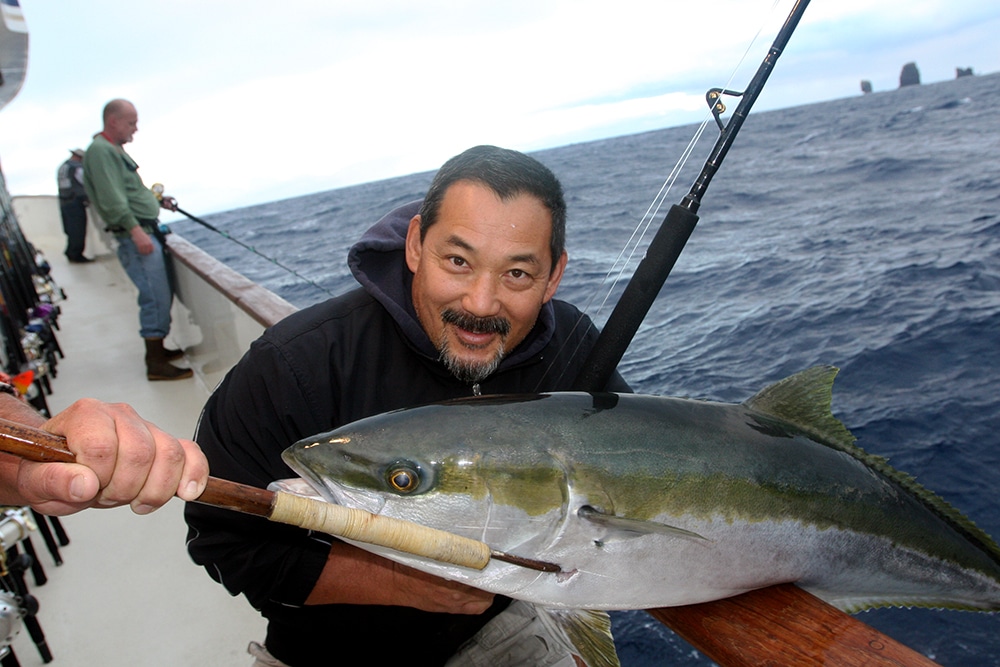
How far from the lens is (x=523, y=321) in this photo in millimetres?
2238

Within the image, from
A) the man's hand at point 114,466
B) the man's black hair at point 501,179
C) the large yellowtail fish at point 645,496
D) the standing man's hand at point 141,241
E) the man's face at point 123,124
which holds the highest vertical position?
the man's face at point 123,124

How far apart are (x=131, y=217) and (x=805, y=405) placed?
606 centimetres

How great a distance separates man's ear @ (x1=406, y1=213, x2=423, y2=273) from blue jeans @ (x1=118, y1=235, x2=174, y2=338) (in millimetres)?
4820

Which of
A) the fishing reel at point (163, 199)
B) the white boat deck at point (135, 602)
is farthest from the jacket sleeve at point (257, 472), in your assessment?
the fishing reel at point (163, 199)

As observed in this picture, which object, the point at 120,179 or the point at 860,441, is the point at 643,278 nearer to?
the point at 860,441

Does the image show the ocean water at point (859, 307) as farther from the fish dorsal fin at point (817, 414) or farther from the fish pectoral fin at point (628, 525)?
the fish pectoral fin at point (628, 525)

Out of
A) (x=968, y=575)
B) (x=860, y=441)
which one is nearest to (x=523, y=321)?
(x=968, y=575)

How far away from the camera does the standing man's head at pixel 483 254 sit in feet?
6.95

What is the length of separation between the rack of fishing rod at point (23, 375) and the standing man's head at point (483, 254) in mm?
1908

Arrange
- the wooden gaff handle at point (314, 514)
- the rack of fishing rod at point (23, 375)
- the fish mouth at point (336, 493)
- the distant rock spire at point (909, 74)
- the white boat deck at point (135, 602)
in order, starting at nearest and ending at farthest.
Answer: the wooden gaff handle at point (314, 514)
the fish mouth at point (336, 493)
the rack of fishing rod at point (23, 375)
the white boat deck at point (135, 602)
the distant rock spire at point (909, 74)

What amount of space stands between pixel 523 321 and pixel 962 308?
705 cm

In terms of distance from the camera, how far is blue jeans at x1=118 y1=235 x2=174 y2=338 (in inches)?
248

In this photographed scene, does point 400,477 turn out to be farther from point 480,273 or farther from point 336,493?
point 480,273

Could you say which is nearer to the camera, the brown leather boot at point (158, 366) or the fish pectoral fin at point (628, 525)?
the fish pectoral fin at point (628, 525)
